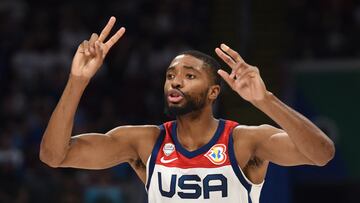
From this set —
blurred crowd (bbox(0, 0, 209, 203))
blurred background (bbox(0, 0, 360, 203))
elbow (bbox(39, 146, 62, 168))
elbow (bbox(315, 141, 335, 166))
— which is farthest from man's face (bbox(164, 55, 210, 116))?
blurred background (bbox(0, 0, 360, 203))

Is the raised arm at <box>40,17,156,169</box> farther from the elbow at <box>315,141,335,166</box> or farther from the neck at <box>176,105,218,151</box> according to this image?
the elbow at <box>315,141,335,166</box>

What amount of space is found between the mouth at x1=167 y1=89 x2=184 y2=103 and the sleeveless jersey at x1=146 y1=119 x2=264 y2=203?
346mm

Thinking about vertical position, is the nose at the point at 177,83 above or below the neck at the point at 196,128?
above

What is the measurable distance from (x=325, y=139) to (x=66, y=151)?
143 centimetres

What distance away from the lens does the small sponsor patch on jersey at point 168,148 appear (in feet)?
15.5

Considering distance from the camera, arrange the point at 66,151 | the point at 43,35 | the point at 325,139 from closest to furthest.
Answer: the point at 325,139 < the point at 66,151 < the point at 43,35

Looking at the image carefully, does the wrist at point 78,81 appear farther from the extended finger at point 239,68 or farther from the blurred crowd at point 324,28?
the blurred crowd at point 324,28

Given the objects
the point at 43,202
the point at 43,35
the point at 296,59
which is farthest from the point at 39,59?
the point at 296,59

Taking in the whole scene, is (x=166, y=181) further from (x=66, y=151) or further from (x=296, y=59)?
(x=296, y=59)

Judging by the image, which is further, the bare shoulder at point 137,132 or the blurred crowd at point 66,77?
the blurred crowd at point 66,77

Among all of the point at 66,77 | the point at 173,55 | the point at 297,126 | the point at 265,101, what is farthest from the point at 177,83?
the point at 173,55

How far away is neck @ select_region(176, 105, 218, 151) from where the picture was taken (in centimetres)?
476

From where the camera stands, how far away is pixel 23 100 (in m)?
10.6

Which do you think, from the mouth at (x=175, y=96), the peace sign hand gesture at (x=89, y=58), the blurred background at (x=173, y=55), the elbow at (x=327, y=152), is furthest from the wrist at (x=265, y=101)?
the blurred background at (x=173, y=55)
